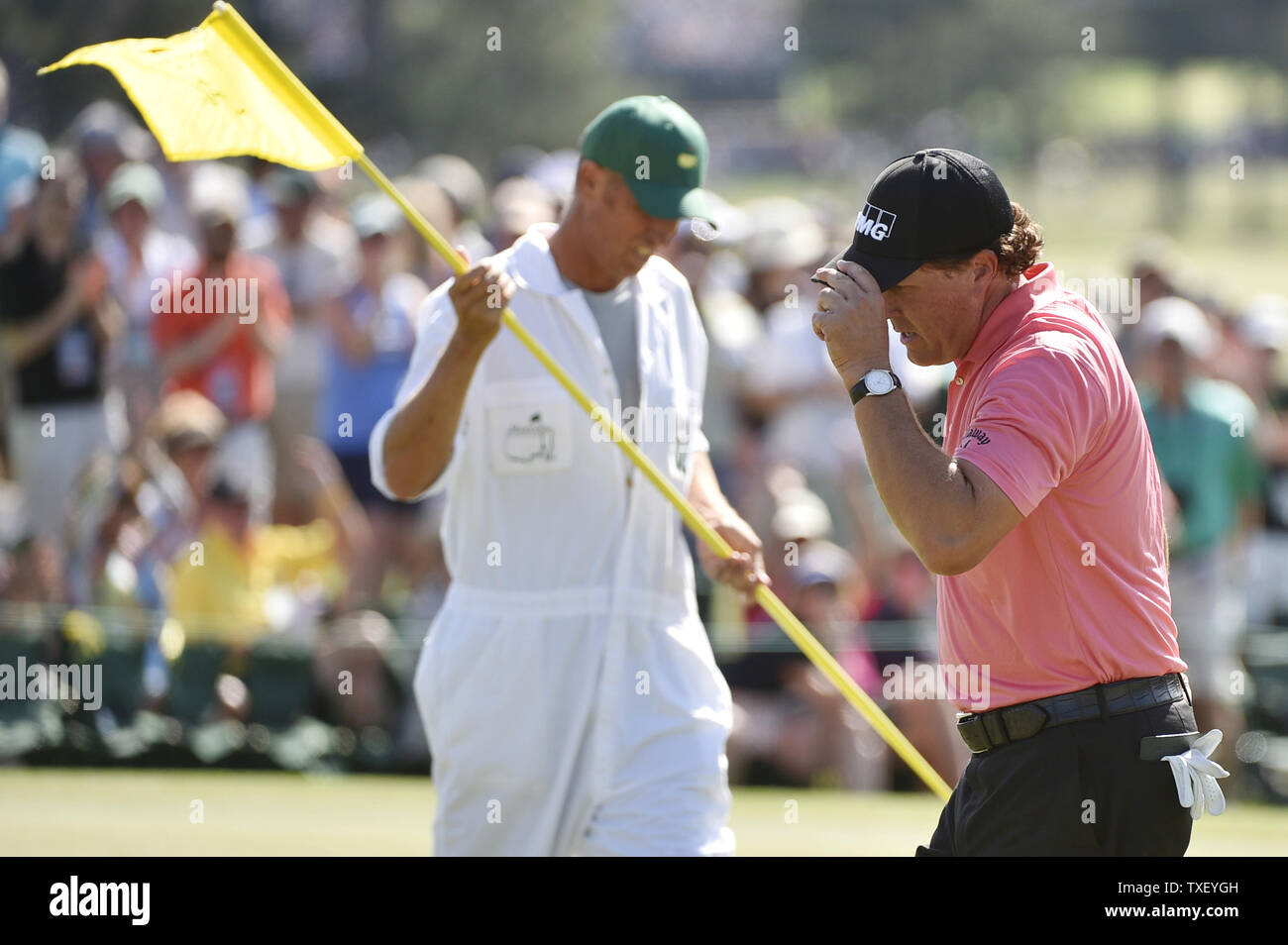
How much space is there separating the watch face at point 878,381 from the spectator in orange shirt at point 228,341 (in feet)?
23.0

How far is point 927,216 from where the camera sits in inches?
155

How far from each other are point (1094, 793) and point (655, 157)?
7.18 ft

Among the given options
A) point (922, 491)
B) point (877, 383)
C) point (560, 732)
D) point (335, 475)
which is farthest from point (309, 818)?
point (922, 491)

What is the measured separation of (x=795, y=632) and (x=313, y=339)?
6.25 m

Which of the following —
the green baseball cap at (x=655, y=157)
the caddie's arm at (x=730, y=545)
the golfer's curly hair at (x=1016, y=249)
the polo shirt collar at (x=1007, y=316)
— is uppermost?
the green baseball cap at (x=655, y=157)

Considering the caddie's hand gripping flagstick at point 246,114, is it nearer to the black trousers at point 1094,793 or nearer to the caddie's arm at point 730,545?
the caddie's arm at point 730,545

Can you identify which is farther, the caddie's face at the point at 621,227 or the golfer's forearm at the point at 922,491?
the caddie's face at the point at 621,227

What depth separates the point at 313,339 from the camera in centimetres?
1093

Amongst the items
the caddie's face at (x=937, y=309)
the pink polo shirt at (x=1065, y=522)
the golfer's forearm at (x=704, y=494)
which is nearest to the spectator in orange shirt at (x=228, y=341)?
the golfer's forearm at (x=704, y=494)

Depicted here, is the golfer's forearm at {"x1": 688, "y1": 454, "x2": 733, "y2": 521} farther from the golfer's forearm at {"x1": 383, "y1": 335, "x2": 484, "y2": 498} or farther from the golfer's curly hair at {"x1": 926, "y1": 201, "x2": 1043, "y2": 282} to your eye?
the golfer's curly hair at {"x1": 926, "y1": 201, "x2": 1043, "y2": 282}

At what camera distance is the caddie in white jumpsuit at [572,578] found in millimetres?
5109

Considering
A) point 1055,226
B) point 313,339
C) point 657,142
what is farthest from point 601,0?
point 657,142

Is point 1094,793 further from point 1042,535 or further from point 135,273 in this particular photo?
→ point 135,273

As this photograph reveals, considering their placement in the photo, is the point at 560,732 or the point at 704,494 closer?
the point at 560,732
